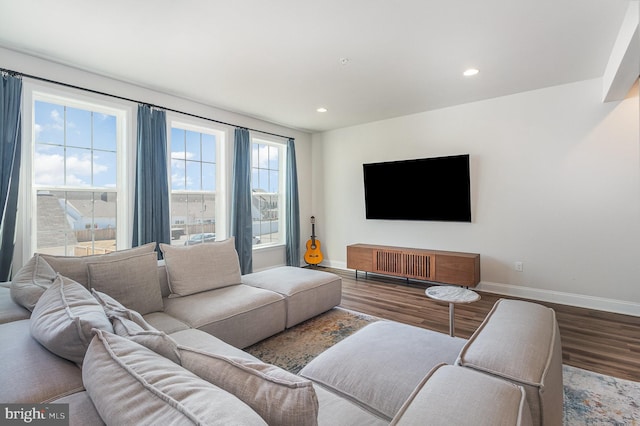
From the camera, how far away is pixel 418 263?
435cm

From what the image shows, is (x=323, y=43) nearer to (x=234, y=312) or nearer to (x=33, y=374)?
(x=234, y=312)

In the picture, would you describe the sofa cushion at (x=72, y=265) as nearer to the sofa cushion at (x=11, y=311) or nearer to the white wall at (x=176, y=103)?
the sofa cushion at (x=11, y=311)

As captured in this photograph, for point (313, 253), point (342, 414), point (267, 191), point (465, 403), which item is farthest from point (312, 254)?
point (465, 403)

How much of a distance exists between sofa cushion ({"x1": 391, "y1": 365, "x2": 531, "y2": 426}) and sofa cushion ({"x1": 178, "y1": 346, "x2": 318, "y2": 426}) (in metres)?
0.29

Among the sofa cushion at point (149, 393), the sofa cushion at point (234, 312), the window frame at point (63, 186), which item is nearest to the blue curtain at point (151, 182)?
the window frame at point (63, 186)

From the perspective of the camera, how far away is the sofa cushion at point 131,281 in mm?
2100

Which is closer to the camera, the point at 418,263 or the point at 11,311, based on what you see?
the point at 11,311

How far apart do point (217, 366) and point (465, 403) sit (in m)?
0.71

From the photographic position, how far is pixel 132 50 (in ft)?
9.12

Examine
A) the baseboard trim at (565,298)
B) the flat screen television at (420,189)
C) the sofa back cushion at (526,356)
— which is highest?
the flat screen television at (420,189)

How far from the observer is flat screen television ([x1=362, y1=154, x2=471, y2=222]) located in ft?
14.1

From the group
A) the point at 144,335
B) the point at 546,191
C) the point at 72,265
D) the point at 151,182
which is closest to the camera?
the point at 144,335

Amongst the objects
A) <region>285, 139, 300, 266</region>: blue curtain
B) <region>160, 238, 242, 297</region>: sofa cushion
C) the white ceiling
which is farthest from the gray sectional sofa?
<region>285, 139, 300, 266</region>: blue curtain

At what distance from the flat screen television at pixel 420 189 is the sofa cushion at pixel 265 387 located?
4044mm
